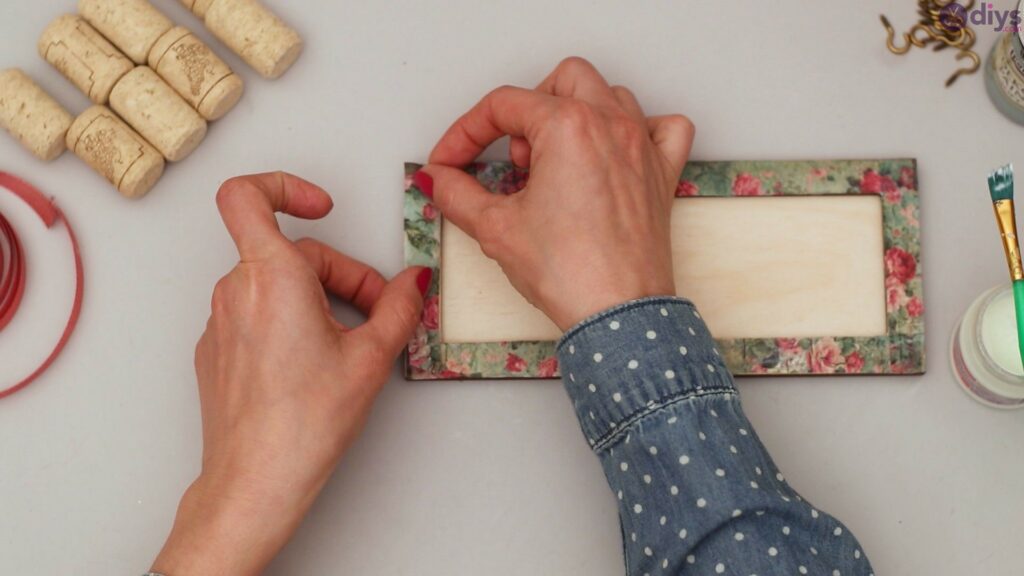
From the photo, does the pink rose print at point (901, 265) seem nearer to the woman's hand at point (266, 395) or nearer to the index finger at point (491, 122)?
the index finger at point (491, 122)

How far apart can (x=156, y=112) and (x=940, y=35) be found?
2.78 feet

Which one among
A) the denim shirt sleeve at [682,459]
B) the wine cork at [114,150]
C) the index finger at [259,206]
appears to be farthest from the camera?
the wine cork at [114,150]

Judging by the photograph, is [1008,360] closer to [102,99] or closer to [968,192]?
[968,192]

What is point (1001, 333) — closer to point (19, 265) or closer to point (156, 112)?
point (156, 112)

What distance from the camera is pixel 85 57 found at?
94 centimetres

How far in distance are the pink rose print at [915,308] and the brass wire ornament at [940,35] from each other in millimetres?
245

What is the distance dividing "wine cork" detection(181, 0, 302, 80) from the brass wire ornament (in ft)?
2.15

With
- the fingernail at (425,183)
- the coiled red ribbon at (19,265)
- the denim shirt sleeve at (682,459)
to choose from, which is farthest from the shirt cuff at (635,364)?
the coiled red ribbon at (19,265)

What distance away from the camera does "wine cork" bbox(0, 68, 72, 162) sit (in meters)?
0.93

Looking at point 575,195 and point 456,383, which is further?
point 456,383

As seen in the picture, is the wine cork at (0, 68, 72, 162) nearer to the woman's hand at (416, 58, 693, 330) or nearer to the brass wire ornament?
→ the woman's hand at (416, 58, 693, 330)

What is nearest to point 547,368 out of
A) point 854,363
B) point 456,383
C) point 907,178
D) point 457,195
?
point 456,383

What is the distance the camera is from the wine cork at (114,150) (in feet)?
3.03

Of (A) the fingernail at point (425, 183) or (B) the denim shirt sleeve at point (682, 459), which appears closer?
(B) the denim shirt sleeve at point (682, 459)
